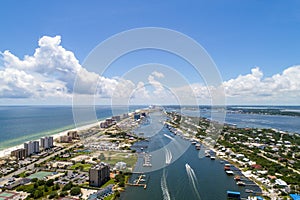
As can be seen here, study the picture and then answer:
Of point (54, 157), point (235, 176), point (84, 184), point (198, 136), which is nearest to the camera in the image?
point (84, 184)

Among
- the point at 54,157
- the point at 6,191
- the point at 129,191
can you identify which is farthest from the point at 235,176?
the point at 54,157

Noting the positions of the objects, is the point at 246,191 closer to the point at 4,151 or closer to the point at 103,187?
the point at 103,187

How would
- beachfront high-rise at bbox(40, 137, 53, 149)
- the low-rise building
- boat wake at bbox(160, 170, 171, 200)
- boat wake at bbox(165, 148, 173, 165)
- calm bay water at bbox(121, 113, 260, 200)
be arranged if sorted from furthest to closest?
beachfront high-rise at bbox(40, 137, 53, 149), the low-rise building, boat wake at bbox(165, 148, 173, 165), calm bay water at bbox(121, 113, 260, 200), boat wake at bbox(160, 170, 171, 200)

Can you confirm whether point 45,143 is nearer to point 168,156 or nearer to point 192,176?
point 168,156

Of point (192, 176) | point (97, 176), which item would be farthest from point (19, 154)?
point (192, 176)

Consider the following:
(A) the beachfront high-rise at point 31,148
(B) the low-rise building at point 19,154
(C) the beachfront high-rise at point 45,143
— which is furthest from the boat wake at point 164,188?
(C) the beachfront high-rise at point 45,143

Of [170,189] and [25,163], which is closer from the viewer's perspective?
[170,189]

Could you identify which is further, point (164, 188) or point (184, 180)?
point (184, 180)

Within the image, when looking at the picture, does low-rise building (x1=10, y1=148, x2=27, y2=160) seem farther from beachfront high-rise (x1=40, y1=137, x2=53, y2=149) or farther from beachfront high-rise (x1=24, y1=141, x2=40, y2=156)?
beachfront high-rise (x1=40, y1=137, x2=53, y2=149)

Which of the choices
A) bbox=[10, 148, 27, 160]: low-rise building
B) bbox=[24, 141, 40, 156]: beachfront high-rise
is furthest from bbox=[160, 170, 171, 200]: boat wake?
bbox=[24, 141, 40, 156]: beachfront high-rise

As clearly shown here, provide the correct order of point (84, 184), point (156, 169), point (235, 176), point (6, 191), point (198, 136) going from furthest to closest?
point (198, 136), point (156, 169), point (235, 176), point (84, 184), point (6, 191)

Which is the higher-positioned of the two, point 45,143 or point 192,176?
point 45,143
